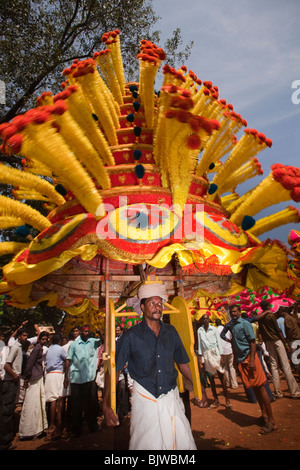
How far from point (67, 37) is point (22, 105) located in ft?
8.43

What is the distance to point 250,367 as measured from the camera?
479cm

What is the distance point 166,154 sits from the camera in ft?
9.31

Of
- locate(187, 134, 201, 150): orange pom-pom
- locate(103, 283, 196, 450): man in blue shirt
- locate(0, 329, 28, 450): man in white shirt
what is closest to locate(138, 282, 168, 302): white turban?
locate(103, 283, 196, 450): man in blue shirt

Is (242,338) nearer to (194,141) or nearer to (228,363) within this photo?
(228,363)

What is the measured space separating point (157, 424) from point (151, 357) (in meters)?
0.54

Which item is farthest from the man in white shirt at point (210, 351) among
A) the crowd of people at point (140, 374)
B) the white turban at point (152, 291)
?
the white turban at point (152, 291)

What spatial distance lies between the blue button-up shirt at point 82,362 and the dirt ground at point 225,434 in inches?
39.1

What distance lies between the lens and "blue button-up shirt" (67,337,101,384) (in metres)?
5.45

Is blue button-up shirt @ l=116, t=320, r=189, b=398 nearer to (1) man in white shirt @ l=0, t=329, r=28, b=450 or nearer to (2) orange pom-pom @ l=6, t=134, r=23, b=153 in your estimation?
(2) orange pom-pom @ l=6, t=134, r=23, b=153

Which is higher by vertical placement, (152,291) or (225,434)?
(152,291)

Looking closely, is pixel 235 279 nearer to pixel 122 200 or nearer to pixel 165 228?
pixel 165 228

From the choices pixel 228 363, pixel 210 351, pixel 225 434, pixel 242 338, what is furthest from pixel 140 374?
pixel 228 363

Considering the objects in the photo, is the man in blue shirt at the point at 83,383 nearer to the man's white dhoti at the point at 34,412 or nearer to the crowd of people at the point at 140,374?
the crowd of people at the point at 140,374

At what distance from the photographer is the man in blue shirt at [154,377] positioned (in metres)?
2.40
